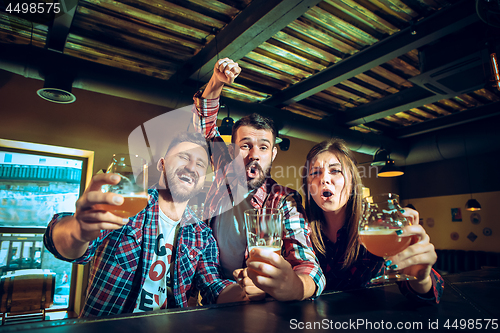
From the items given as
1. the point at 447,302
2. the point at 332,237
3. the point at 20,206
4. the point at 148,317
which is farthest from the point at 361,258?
the point at 20,206

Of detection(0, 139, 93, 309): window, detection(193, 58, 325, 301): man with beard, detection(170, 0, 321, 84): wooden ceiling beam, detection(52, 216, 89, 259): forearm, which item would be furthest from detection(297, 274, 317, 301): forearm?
detection(0, 139, 93, 309): window

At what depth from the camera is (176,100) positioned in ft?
11.7

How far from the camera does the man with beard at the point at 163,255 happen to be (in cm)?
125

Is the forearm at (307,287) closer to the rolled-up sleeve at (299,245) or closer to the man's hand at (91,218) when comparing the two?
the rolled-up sleeve at (299,245)

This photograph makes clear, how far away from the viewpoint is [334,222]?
1.42 meters

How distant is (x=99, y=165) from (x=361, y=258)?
3.90m

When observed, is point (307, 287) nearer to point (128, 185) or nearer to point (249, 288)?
point (249, 288)

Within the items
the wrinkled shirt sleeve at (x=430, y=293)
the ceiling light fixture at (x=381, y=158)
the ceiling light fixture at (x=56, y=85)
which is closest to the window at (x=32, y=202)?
the ceiling light fixture at (x=56, y=85)

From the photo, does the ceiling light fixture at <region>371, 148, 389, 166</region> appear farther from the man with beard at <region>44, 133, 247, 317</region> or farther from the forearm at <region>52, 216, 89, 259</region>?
the forearm at <region>52, 216, 89, 259</region>

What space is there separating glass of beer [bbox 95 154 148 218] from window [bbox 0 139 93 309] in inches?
147

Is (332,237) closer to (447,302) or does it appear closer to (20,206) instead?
(447,302)

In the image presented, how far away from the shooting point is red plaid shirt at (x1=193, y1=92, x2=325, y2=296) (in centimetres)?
109

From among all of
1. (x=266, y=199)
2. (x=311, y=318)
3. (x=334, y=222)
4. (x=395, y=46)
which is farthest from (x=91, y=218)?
(x=395, y=46)

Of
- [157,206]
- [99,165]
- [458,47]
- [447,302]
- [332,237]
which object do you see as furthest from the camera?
[99,165]
